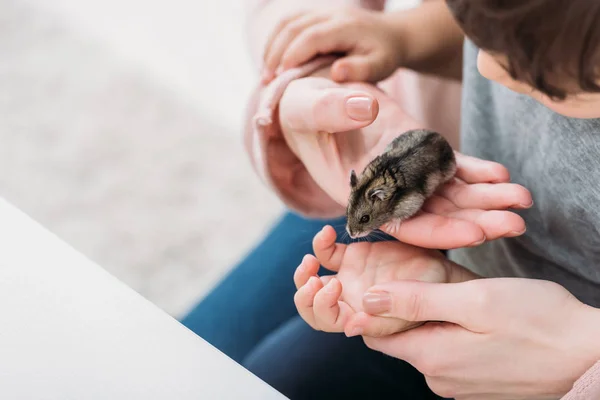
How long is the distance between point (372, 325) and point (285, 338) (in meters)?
0.31

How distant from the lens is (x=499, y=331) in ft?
2.32

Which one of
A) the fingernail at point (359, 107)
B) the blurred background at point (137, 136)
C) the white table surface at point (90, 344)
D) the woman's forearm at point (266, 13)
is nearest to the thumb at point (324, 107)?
the fingernail at point (359, 107)

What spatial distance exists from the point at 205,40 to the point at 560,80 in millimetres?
2090

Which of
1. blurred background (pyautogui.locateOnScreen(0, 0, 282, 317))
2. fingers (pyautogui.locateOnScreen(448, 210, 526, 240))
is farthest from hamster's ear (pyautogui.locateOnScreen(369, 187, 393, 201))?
blurred background (pyautogui.locateOnScreen(0, 0, 282, 317))

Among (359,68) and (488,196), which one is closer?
(488,196)

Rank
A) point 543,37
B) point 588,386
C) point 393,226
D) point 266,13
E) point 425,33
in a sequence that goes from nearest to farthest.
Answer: point 543,37
point 588,386
point 393,226
point 425,33
point 266,13

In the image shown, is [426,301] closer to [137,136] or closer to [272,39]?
[272,39]

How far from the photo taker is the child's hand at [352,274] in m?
0.73

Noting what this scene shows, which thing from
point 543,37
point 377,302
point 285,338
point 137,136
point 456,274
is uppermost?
point 543,37

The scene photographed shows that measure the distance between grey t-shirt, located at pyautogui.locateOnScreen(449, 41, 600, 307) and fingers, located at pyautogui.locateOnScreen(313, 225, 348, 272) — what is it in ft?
0.91

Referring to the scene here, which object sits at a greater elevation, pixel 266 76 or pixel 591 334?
pixel 266 76

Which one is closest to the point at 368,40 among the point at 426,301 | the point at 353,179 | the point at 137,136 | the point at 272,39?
the point at 272,39

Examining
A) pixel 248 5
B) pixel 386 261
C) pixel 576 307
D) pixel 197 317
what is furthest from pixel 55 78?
pixel 576 307

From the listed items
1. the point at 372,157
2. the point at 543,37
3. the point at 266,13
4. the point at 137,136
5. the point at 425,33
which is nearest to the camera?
the point at 543,37
